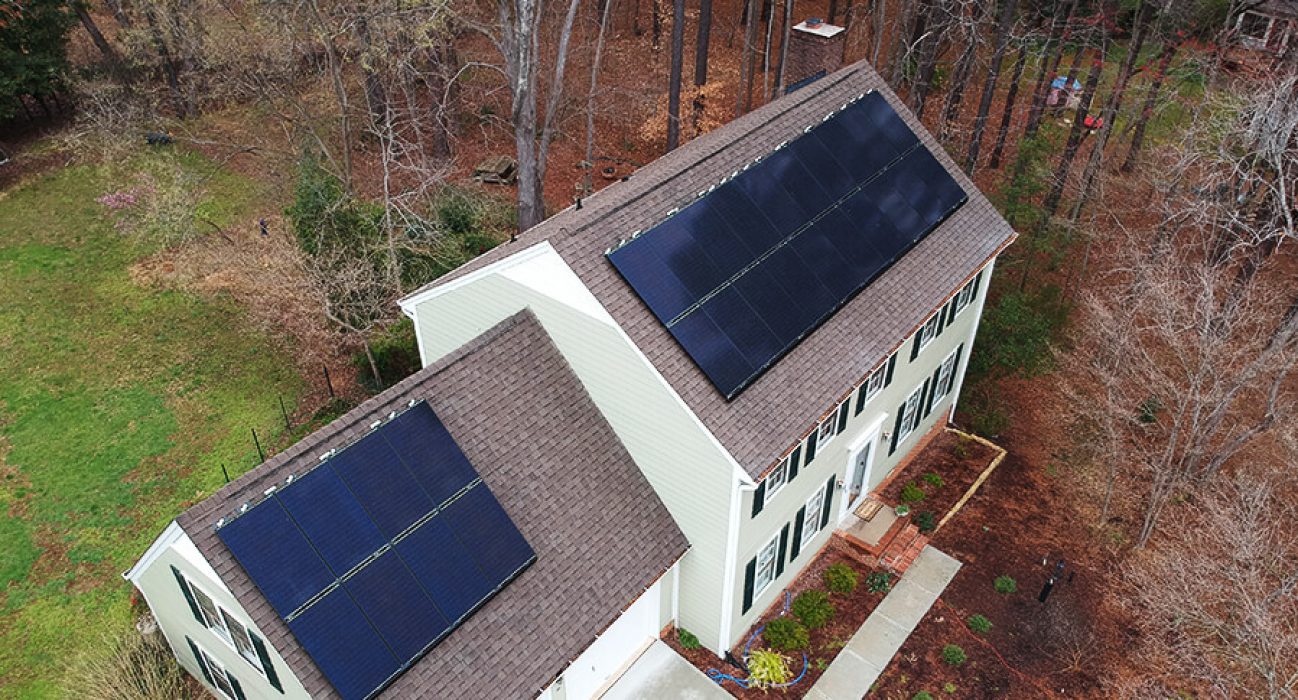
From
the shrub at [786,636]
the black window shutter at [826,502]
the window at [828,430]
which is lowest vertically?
the shrub at [786,636]

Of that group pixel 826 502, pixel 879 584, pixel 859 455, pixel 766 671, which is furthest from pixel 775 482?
pixel 879 584

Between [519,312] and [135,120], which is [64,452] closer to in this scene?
[519,312]

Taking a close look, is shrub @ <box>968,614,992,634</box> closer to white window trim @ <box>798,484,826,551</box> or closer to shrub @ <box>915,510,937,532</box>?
shrub @ <box>915,510,937,532</box>

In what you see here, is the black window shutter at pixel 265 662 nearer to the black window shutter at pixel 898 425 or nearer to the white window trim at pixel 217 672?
the white window trim at pixel 217 672

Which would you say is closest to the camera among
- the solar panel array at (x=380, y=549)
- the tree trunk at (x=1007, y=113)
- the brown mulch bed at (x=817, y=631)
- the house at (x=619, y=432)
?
the solar panel array at (x=380, y=549)

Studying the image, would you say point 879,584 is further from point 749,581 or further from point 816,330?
point 816,330

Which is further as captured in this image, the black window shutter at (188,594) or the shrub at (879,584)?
the shrub at (879,584)

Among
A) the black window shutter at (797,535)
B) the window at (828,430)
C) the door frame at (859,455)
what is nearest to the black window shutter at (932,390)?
the door frame at (859,455)
